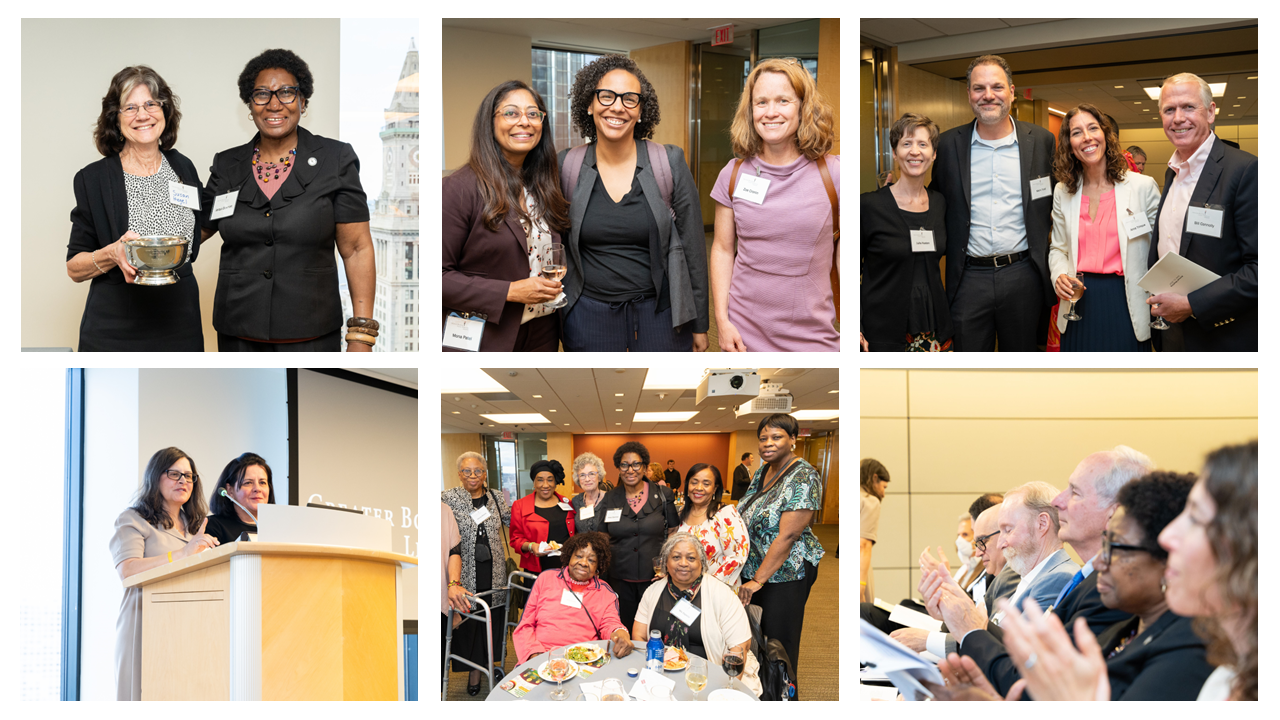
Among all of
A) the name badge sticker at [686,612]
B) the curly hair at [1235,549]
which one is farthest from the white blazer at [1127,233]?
the name badge sticker at [686,612]

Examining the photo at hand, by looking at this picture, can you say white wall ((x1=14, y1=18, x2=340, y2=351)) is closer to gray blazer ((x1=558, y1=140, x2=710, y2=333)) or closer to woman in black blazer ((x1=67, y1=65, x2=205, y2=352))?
woman in black blazer ((x1=67, y1=65, x2=205, y2=352))

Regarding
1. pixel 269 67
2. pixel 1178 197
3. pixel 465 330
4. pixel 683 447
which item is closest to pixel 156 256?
pixel 269 67

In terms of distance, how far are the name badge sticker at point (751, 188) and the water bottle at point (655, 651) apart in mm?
1365

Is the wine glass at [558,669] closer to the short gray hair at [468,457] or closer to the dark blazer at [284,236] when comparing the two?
the short gray hair at [468,457]

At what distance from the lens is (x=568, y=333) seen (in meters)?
2.65

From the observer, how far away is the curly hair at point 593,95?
2629 millimetres

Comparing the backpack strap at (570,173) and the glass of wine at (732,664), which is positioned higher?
the backpack strap at (570,173)

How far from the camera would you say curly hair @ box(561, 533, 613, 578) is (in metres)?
2.71

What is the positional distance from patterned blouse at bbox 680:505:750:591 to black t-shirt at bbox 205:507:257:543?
145cm

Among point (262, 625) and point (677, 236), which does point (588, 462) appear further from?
point (262, 625)

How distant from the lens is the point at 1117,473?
7.72ft

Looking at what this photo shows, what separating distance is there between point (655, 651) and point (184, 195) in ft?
6.50

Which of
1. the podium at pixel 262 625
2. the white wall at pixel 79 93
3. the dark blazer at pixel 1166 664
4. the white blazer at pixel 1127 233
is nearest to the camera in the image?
the dark blazer at pixel 1166 664

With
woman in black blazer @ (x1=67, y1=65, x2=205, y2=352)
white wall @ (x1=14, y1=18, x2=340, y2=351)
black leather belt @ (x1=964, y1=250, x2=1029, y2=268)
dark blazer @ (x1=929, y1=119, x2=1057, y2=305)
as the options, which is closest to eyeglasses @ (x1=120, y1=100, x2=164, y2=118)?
woman in black blazer @ (x1=67, y1=65, x2=205, y2=352)
